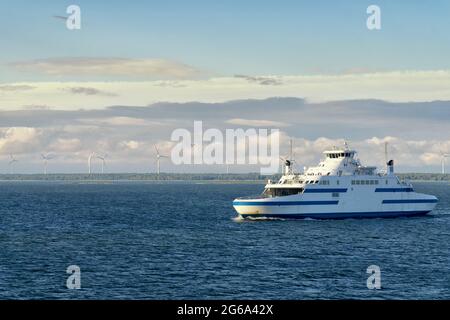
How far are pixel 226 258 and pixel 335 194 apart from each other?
4251cm

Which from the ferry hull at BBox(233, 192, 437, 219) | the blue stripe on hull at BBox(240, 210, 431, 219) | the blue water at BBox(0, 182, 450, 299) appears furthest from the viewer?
the blue stripe on hull at BBox(240, 210, 431, 219)

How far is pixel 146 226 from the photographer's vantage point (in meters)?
105

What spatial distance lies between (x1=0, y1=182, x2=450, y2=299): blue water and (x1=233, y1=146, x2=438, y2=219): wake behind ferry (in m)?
2.32

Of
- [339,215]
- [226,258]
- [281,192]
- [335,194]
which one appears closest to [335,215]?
[339,215]

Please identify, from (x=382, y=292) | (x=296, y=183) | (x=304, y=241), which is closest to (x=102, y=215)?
(x=296, y=183)

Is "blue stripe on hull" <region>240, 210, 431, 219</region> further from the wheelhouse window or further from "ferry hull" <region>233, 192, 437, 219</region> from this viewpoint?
the wheelhouse window

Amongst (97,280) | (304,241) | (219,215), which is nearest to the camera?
(97,280)

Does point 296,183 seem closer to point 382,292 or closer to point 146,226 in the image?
point 146,226

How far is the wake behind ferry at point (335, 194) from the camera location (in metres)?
104

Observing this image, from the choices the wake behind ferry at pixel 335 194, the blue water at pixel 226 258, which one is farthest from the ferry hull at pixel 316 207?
the blue water at pixel 226 258

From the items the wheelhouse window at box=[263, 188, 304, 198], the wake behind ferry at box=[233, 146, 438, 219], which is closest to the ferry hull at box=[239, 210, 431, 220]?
the wake behind ferry at box=[233, 146, 438, 219]

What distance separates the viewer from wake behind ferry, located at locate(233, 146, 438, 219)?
104000 mm
